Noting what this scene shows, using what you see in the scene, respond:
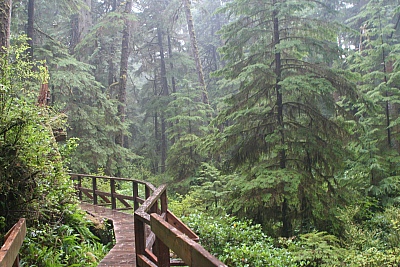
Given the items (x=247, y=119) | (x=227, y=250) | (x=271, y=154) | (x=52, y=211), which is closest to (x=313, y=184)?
(x=271, y=154)

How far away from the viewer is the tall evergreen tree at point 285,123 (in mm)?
8617

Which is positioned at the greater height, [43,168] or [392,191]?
[43,168]

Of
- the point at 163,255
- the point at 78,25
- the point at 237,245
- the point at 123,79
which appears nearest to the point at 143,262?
the point at 163,255

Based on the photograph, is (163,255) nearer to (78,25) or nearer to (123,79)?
(123,79)

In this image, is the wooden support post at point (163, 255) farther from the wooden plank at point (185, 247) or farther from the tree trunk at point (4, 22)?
the tree trunk at point (4, 22)

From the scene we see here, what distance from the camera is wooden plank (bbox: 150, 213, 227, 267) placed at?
7.04 feet

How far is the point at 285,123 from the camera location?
9.18 meters

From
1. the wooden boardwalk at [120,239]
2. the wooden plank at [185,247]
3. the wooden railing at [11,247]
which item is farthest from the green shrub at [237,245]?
the wooden railing at [11,247]

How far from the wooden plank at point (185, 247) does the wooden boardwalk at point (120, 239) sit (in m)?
2.50

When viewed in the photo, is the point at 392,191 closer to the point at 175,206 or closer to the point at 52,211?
the point at 175,206

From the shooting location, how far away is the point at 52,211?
6191 millimetres

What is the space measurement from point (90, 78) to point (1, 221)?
40.2 ft

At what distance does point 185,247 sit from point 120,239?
4713mm

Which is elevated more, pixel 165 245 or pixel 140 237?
pixel 165 245
